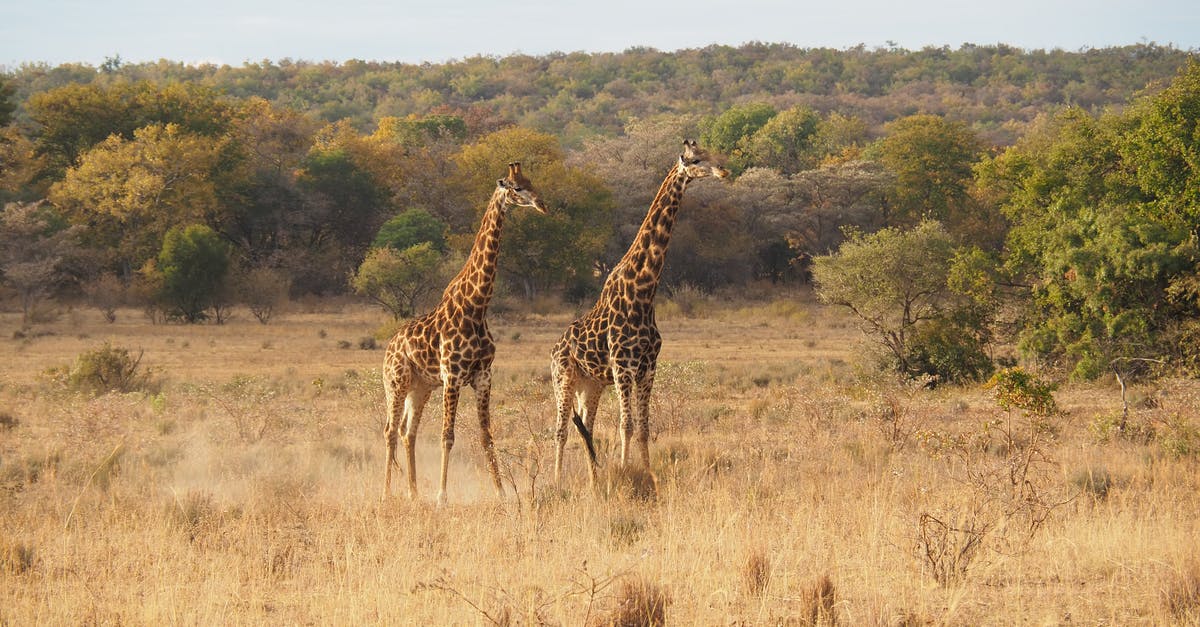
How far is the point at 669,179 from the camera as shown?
10.1 m

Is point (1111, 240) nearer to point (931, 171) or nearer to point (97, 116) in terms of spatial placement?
point (931, 171)

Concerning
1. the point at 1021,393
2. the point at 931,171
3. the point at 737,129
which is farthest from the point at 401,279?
the point at 737,129

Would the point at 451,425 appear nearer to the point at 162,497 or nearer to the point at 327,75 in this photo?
the point at 162,497

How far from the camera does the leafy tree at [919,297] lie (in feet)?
62.8

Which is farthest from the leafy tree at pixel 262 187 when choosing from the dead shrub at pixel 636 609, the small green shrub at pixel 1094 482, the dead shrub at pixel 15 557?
the dead shrub at pixel 636 609

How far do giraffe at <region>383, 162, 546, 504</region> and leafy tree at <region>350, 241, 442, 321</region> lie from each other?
24393 mm

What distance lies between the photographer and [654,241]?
33.2 feet

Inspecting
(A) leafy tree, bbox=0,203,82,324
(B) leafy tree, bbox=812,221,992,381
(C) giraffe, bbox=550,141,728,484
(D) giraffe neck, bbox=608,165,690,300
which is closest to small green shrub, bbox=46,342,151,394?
(C) giraffe, bbox=550,141,728,484

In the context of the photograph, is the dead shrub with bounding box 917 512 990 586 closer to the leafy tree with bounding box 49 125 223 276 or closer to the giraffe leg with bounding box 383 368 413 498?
the giraffe leg with bounding box 383 368 413 498

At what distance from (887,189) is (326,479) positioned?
42.2 m

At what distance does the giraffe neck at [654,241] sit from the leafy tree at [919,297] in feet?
33.8

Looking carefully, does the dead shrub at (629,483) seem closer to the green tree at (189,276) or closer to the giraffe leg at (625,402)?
the giraffe leg at (625,402)

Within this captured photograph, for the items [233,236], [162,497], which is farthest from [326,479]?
[233,236]

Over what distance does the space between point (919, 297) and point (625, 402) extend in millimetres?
11988
